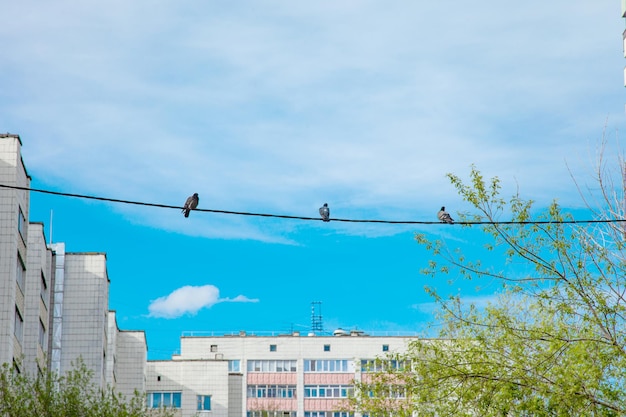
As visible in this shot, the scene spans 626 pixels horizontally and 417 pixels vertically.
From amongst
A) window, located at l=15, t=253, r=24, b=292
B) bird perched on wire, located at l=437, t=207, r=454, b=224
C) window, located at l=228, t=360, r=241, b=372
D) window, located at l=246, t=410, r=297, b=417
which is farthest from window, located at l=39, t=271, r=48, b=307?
window, located at l=228, t=360, r=241, b=372

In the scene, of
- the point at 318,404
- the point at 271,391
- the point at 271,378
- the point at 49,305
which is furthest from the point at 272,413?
the point at 49,305

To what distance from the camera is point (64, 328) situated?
61.5 meters

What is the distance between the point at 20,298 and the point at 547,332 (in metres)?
24.5

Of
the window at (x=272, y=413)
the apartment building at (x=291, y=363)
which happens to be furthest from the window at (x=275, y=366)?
the window at (x=272, y=413)

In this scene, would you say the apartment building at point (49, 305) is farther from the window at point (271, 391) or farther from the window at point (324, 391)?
the window at point (324, 391)

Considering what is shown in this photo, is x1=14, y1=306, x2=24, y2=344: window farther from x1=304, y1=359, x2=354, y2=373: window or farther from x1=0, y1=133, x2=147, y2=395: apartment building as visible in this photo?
x1=304, y1=359, x2=354, y2=373: window

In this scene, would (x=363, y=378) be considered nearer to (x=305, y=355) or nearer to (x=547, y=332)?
(x=305, y=355)

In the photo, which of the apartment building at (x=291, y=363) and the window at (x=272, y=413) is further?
the apartment building at (x=291, y=363)

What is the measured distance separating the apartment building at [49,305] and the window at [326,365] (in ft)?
108

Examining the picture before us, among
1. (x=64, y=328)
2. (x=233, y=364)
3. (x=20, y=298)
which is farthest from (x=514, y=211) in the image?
(x=233, y=364)

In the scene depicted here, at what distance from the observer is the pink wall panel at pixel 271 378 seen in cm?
10831

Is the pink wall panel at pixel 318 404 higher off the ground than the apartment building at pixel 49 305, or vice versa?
the pink wall panel at pixel 318 404

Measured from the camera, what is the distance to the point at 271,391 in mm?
108500

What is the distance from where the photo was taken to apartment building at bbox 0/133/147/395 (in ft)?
A: 147
